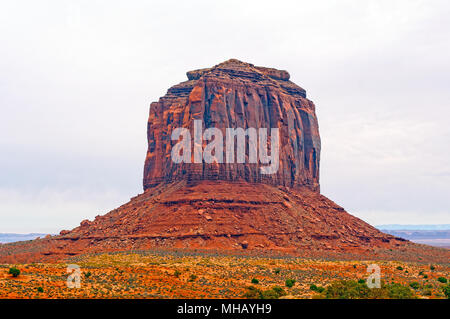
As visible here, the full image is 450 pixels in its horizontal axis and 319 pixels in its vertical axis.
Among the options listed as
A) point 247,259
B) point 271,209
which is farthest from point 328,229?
Result: point 247,259

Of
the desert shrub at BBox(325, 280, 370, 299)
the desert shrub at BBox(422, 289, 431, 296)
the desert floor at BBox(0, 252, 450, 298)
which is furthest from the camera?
the desert shrub at BBox(422, 289, 431, 296)

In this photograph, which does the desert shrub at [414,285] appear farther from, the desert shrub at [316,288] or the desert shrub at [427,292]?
the desert shrub at [316,288]

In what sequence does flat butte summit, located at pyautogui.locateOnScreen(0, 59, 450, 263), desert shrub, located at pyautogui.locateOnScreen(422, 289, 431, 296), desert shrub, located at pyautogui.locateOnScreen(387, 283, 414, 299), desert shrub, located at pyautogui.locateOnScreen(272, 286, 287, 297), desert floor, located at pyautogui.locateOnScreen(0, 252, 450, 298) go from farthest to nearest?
flat butte summit, located at pyautogui.locateOnScreen(0, 59, 450, 263), desert shrub, located at pyautogui.locateOnScreen(422, 289, 431, 296), desert shrub, located at pyautogui.locateOnScreen(272, 286, 287, 297), desert floor, located at pyautogui.locateOnScreen(0, 252, 450, 298), desert shrub, located at pyautogui.locateOnScreen(387, 283, 414, 299)

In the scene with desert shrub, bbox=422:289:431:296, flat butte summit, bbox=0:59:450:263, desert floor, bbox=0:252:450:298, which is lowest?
desert shrub, bbox=422:289:431:296

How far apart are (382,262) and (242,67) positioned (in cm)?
5458

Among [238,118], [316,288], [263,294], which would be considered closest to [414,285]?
[316,288]

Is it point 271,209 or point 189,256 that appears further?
point 271,209

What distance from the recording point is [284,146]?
433 feet

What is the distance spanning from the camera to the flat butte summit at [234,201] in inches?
4119

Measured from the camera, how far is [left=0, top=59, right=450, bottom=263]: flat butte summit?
343ft

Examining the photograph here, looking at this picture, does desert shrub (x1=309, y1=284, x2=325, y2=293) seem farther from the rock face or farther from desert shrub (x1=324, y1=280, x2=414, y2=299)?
the rock face

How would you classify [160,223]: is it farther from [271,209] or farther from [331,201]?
[331,201]

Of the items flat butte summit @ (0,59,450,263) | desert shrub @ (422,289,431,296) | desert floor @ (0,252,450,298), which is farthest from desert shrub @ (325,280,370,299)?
flat butte summit @ (0,59,450,263)

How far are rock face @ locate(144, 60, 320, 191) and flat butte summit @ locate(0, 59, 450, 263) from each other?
222 mm
